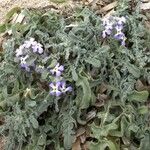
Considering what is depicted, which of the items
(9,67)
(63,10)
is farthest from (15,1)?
Answer: (9,67)

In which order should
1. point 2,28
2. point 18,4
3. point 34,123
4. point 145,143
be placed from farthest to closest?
1. point 18,4
2. point 2,28
3. point 34,123
4. point 145,143

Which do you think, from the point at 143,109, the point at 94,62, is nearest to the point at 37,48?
the point at 94,62

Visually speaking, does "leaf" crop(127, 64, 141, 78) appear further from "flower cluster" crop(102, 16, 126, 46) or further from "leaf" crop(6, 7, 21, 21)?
"leaf" crop(6, 7, 21, 21)

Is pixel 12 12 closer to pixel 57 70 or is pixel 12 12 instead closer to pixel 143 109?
pixel 57 70

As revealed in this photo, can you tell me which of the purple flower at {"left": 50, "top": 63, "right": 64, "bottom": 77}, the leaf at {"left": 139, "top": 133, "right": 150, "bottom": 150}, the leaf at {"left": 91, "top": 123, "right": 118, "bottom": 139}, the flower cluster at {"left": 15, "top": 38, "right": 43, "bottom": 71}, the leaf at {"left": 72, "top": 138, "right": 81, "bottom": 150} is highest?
the flower cluster at {"left": 15, "top": 38, "right": 43, "bottom": 71}

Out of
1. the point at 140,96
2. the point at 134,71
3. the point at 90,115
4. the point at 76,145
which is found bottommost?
the point at 76,145

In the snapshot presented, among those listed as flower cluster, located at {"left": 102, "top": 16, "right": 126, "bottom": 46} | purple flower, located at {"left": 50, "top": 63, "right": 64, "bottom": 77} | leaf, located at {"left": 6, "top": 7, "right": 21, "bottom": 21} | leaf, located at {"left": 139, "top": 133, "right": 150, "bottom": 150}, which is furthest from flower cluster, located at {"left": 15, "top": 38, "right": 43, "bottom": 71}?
leaf, located at {"left": 139, "top": 133, "right": 150, "bottom": 150}
